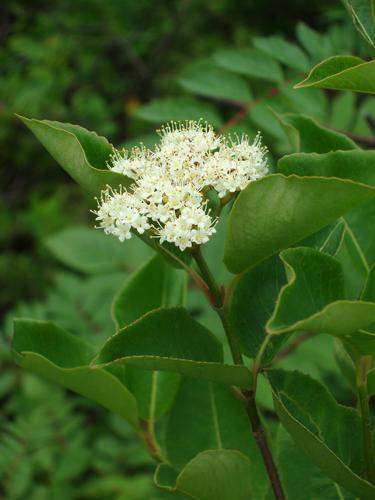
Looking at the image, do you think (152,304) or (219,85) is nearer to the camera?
(152,304)

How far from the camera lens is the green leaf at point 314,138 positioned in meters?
0.86

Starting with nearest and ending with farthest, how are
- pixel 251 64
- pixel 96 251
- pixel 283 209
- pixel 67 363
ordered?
pixel 283 209, pixel 67 363, pixel 251 64, pixel 96 251

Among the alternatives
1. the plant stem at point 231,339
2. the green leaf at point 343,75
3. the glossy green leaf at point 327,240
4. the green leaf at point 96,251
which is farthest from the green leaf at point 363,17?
the green leaf at point 96,251

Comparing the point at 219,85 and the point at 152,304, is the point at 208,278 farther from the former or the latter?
the point at 219,85

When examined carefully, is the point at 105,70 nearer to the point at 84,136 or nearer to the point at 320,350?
the point at 320,350

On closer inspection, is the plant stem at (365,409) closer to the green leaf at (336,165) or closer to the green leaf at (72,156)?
the green leaf at (336,165)

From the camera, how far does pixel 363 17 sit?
0.78 m

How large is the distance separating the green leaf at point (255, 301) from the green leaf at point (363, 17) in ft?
0.80

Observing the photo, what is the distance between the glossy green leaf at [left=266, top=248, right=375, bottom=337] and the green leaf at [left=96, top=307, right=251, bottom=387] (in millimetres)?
91

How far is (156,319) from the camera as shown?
2.34ft

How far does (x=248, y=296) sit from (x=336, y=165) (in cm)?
17

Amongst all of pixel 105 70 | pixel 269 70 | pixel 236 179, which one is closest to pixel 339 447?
pixel 236 179

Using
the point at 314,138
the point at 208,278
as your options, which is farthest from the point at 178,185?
the point at 314,138

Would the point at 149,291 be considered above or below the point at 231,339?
above
